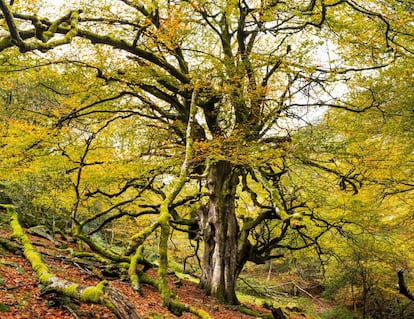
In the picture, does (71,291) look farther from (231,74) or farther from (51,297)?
(231,74)

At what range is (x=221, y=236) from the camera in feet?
31.6

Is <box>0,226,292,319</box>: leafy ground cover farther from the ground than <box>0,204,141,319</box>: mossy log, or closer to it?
closer to it

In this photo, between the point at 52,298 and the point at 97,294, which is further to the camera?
the point at 52,298

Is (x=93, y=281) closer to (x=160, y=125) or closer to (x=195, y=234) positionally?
(x=195, y=234)

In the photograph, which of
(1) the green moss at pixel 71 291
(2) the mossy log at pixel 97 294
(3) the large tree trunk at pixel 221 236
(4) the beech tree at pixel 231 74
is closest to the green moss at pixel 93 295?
(2) the mossy log at pixel 97 294

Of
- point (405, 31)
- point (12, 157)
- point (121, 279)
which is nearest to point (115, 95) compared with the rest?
point (12, 157)

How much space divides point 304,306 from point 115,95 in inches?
467

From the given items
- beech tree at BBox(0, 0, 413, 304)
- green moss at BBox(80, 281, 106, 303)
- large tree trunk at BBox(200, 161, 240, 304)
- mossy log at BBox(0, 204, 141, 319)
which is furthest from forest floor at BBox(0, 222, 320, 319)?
large tree trunk at BBox(200, 161, 240, 304)

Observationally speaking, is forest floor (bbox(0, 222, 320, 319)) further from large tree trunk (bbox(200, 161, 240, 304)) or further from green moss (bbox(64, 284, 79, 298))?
large tree trunk (bbox(200, 161, 240, 304))

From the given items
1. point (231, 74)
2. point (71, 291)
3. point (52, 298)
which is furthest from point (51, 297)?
point (231, 74)

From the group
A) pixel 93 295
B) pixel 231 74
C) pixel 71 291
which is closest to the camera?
pixel 93 295

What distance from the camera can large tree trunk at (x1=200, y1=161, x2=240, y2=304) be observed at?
30.8 feet

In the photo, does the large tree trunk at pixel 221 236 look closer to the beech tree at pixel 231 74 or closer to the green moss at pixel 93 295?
the beech tree at pixel 231 74

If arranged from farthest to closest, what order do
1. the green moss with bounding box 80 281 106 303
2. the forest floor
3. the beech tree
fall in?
the beech tree
the forest floor
the green moss with bounding box 80 281 106 303
